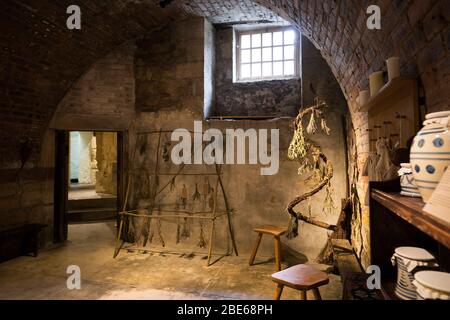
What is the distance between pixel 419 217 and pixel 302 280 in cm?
172

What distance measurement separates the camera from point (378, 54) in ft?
7.09

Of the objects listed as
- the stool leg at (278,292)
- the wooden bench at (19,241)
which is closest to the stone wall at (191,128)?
the wooden bench at (19,241)

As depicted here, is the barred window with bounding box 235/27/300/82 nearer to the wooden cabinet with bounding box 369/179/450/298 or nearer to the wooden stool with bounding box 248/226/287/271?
the wooden stool with bounding box 248/226/287/271

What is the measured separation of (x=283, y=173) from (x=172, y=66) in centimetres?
264

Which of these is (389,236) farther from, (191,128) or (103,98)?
(103,98)

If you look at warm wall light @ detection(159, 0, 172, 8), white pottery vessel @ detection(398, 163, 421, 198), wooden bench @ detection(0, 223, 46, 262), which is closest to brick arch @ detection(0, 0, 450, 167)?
warm wall light @ detection(159, 0, 172, 8)

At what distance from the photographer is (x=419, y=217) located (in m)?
0.90

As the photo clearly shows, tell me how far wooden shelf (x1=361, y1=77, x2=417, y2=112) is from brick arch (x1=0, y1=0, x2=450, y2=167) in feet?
0.23

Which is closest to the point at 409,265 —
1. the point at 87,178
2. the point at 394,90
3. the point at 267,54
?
the point at 394,90

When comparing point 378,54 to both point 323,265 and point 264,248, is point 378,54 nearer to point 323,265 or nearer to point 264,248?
point 323,265

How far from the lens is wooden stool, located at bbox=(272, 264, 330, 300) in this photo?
2.35 meters

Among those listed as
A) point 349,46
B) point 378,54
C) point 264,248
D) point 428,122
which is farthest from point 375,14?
point 264,248

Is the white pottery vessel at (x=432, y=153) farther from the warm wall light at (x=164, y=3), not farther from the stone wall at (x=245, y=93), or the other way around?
the warm wall light at (x=164, y=3)

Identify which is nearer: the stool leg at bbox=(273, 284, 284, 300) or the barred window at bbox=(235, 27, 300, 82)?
the stool leg at bbox=(273, 284, 284, 300)
